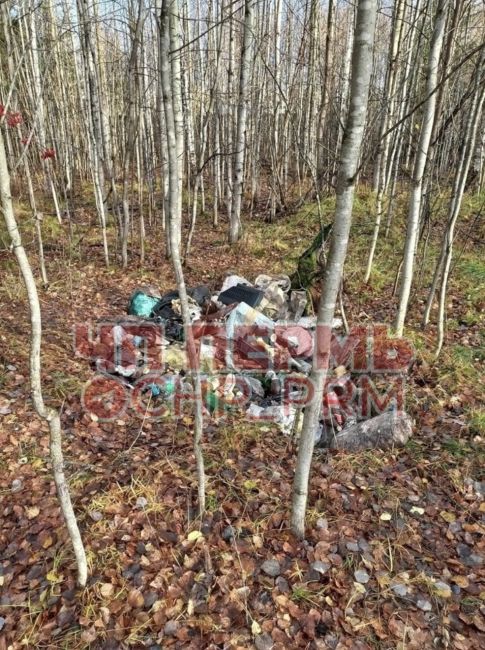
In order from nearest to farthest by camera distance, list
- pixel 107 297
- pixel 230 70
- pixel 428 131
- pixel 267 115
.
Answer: pixel 428 131, pixel 107 297, pixel 230 70, pixel 267 115

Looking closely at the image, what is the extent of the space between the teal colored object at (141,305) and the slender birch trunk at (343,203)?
148 inches

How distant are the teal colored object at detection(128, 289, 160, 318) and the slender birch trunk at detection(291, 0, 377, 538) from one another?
375cm

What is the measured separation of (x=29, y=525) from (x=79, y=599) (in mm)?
649

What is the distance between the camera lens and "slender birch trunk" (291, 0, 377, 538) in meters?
1.57

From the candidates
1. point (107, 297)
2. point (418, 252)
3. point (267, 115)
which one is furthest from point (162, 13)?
point (267, 115)

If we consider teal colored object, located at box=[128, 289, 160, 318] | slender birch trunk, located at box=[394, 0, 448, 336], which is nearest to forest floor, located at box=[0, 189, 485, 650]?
slender birch trunk, located at box=[394, 0, 448, 336]

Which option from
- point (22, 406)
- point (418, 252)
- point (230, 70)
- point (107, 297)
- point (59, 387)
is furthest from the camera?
point (230, 70)

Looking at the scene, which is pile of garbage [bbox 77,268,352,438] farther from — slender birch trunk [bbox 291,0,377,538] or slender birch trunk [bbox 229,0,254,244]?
slender birch trunk [bbox 229,0,254,244]

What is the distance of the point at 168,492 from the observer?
285cm

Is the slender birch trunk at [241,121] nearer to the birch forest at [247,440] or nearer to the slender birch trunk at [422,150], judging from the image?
the birch forest at [247,440]

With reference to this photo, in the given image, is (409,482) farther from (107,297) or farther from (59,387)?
(107,297)

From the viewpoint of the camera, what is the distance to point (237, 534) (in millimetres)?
2586

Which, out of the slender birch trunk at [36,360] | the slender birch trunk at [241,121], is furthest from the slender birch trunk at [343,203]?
the slender birch trunk at [241,121]

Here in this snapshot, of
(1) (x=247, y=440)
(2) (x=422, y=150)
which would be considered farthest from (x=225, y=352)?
(2) (x=422, y=150)
